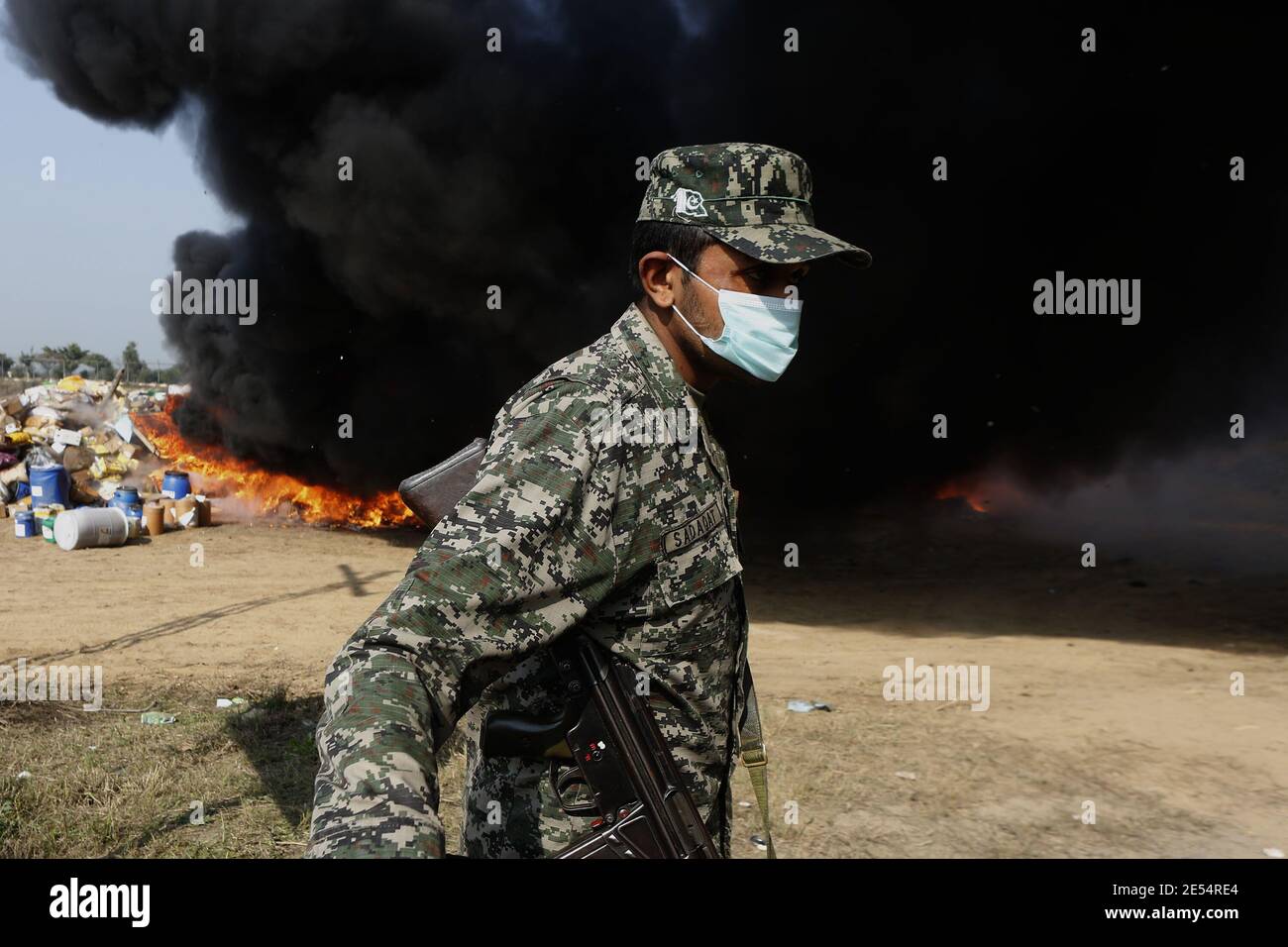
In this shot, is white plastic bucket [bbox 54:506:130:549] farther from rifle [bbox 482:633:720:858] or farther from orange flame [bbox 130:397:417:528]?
rifle [bbox 482:633:720:858]

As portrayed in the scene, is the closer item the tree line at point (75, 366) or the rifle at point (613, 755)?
the rifle at point (613, 755)

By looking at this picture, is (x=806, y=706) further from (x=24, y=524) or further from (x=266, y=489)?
(x=266, y=489)

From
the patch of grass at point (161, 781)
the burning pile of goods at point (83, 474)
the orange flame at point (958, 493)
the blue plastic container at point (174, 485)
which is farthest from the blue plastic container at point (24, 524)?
the orange flame at point (958, 493)

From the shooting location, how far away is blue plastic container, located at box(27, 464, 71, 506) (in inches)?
472

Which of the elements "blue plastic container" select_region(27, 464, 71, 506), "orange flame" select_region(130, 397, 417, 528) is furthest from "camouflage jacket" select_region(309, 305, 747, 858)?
"orange flame" select_region(130, 397, 417, 528)

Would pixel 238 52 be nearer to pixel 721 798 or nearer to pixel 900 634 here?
pixel 900 634

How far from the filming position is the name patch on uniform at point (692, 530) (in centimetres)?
139

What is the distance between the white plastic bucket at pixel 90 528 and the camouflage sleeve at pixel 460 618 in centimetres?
1120

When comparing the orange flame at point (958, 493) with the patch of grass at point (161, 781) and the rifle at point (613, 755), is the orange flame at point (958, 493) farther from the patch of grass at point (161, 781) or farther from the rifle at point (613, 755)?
the rifle at point (613, 755)

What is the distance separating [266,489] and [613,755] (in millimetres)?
14637

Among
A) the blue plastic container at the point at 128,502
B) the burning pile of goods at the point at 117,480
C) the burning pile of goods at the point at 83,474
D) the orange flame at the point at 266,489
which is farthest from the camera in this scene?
the orange flame at the point at 266,489

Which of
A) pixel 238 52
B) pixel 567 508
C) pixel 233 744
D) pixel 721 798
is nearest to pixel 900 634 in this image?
pixel 233 744

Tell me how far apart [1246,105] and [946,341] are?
4.47m
